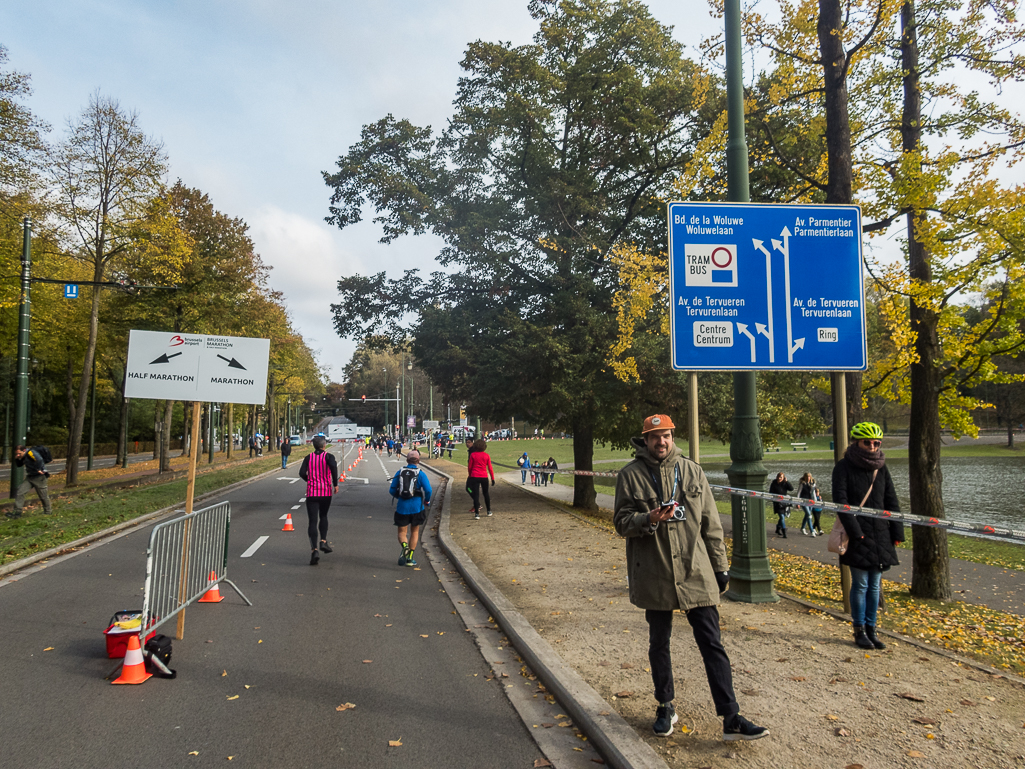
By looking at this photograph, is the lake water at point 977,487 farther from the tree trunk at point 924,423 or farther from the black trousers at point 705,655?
the black trousers at point 705,655

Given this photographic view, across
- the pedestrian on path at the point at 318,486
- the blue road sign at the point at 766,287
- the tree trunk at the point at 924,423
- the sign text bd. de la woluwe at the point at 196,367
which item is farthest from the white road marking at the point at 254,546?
the tree trunk at the point at 924,423

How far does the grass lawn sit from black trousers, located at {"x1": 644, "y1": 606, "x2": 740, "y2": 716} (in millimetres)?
9556

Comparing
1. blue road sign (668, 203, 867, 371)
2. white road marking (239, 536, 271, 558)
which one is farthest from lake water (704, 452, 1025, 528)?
white road marking (239, 536, 271, 558)

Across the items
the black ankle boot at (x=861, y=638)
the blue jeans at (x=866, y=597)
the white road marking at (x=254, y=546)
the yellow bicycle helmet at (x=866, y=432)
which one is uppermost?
the yellow bicycle helmet at (x=866, y=432)

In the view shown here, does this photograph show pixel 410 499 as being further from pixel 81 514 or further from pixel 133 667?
pixel 81 514

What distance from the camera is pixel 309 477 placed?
416 inches

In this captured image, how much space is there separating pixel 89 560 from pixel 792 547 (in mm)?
13940

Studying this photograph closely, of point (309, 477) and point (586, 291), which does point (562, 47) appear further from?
point (309, 477)

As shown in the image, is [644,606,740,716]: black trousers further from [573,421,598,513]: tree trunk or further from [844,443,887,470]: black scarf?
[573,421,598,513]: tree trunk

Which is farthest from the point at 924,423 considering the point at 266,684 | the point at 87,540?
the point at 87,540

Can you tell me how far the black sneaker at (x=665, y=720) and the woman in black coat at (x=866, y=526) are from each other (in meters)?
2.65

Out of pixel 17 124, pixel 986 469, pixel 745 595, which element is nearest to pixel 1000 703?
pixel 745 595

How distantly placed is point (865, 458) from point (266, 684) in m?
5.19

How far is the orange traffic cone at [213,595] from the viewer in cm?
772
